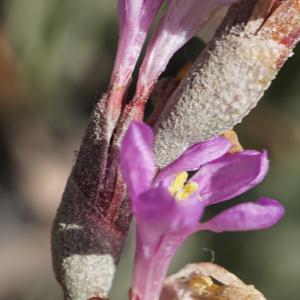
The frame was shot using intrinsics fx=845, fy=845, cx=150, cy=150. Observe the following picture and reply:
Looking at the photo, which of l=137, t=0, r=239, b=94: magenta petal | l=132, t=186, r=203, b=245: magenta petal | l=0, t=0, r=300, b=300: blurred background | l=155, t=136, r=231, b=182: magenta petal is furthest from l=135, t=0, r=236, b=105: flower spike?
l=0, t=0, r=300, b=300: blurred background

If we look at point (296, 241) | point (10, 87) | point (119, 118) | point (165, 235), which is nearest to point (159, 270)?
point (165, 235)

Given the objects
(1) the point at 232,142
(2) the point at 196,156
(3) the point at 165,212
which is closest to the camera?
(3) the point at 165,212

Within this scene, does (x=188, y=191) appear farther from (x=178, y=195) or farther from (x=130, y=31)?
(x=130, y=31)

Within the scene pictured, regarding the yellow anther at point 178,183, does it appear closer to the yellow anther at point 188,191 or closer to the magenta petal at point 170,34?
the yellow anther at point 188,191

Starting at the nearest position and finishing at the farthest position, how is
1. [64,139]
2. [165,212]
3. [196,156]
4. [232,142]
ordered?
[165,212] < [196,156] < [232,142] < [64,139]

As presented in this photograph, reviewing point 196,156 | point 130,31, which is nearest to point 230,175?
point 196,156

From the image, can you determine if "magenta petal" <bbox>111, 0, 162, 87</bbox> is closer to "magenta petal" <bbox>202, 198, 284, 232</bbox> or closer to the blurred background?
"magenta petal" <bbox>202, 198, 284, 232</bbox>
